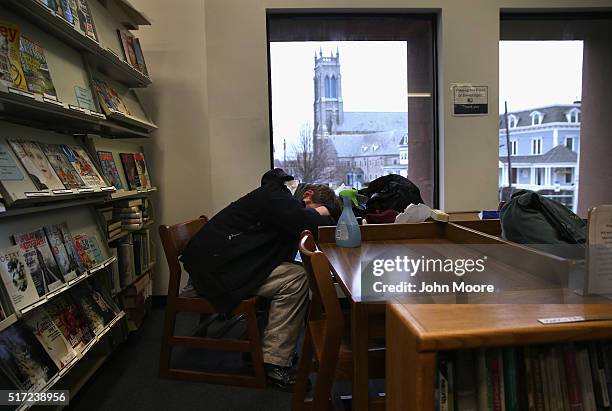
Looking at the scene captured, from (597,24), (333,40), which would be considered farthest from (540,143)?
(333,40)

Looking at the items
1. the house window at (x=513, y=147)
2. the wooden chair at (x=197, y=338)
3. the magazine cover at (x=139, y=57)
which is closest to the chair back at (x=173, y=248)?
the wooden chair at (x=197, y=338)

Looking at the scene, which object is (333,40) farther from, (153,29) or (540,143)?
(540,143)

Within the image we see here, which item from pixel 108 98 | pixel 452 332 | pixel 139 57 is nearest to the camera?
pixel 452 332

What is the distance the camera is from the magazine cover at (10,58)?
1.30 meters

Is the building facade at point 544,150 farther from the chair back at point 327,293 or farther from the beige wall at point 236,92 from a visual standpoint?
the chair back at point 327,293

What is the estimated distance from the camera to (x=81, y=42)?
1816 mm

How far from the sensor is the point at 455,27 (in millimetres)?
3061

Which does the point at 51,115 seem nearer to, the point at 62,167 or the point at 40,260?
the point at 62,167

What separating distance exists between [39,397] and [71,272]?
50cm

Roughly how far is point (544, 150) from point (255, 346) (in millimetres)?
3013

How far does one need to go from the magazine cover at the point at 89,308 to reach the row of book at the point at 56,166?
52cm

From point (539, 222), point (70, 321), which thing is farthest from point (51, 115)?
point (539, 222)

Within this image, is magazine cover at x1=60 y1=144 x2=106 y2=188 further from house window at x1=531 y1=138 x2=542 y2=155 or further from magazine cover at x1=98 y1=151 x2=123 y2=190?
house window at x1=531 y1=138 x2=542 y2=155

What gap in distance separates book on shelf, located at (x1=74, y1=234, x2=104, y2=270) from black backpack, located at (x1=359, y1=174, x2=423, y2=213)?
166 cm
